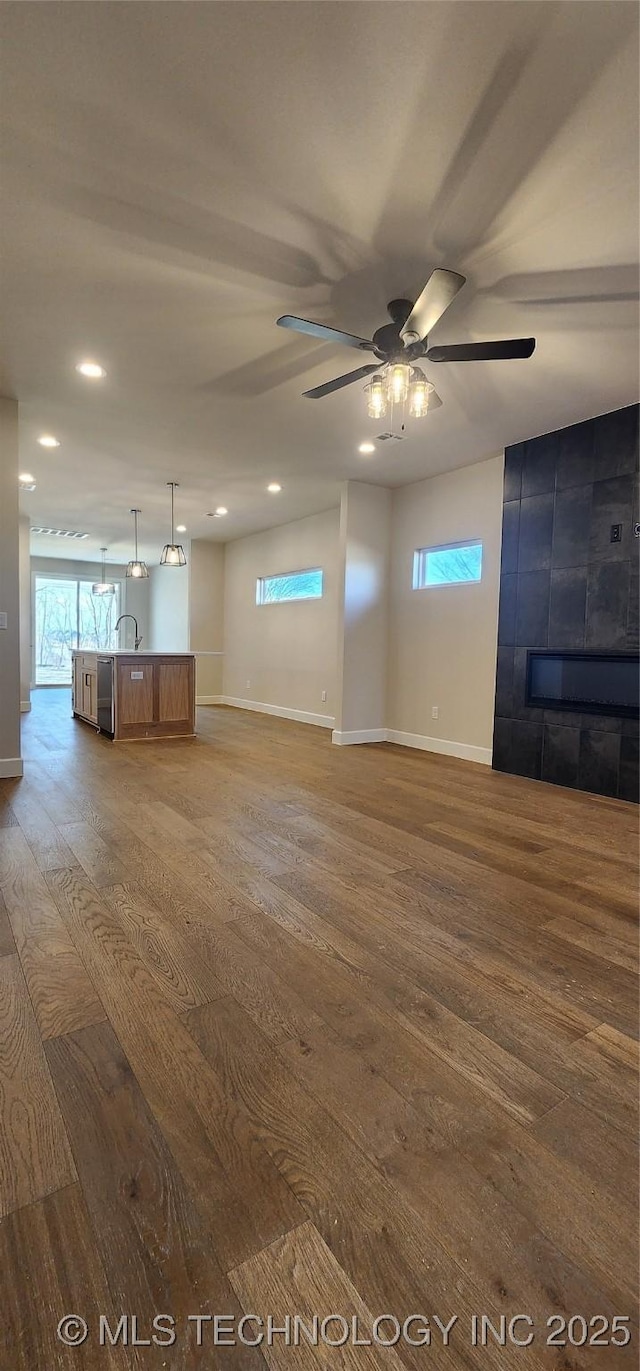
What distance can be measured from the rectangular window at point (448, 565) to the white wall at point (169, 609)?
4692mm

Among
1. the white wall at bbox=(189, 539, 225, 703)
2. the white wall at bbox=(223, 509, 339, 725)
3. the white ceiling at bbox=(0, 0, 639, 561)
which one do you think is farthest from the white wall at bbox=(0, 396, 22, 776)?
the white wall at bbox=(189, 539, 225, 703)

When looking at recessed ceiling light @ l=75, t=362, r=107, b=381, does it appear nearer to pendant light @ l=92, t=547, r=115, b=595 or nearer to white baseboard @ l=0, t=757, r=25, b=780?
white baseboard @ l=0, t=757, r=25, b=780

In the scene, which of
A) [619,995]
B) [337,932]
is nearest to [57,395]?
[337,932]

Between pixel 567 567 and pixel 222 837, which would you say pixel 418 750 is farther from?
pixel 222 837

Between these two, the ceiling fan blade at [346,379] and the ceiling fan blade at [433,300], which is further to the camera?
the ceiling fan blade at [346,379]

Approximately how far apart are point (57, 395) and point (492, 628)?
12.9ft

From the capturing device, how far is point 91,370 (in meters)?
3.44

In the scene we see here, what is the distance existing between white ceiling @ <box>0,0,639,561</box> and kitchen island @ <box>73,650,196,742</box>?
9.18ft

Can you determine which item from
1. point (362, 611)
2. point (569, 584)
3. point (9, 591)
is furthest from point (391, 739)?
point (9, 591)

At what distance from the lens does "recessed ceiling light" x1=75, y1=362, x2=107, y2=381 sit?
133 inches

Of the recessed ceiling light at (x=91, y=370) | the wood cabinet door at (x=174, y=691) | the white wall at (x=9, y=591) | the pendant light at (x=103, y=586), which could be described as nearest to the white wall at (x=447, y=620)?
the wood cabinet door at (x=174, y=691)

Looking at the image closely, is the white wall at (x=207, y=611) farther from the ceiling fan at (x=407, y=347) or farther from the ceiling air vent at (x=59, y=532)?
the ceiling fan at (x=407, y=347)

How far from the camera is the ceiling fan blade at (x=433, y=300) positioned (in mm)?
1971

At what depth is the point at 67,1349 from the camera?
2.68ft
